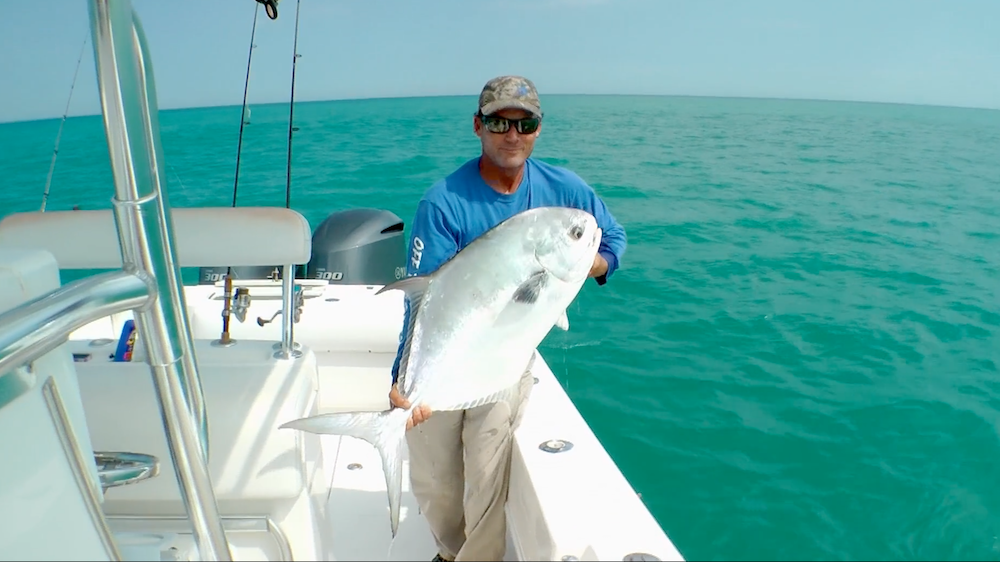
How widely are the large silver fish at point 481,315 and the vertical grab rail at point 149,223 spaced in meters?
0.42

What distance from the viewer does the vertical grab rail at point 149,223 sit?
90cm

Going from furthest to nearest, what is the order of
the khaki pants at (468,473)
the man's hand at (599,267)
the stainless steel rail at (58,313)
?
the khaki pants at (468,473) → the man's hand at (599,267) → the stainless steel rail at (58,313)

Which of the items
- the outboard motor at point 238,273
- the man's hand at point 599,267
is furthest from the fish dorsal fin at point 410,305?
the outboard motor at point 238,273

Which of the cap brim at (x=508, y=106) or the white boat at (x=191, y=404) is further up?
the cap brim at (x=508, y=106)

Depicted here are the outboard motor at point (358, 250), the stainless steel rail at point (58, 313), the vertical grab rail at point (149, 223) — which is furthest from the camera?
the outboard motor at point (358, 250)

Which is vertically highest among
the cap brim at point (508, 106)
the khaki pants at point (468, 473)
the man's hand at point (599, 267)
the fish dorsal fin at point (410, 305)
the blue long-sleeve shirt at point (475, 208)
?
the cap brim at point (508, 106)

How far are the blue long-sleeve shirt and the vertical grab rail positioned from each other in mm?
910

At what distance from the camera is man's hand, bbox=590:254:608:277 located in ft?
6.34

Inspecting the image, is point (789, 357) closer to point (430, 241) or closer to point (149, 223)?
point (430, 241)

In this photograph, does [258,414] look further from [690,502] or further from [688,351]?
[688,351]

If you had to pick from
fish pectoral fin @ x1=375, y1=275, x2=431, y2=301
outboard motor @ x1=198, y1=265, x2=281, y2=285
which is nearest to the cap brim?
fish pectoral fin @ x1=375, y1=275, x2=431, y2=301

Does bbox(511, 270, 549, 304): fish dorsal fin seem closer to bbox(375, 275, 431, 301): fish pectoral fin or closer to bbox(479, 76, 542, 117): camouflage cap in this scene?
bbox(375, 275, 431, 301): fish pectoral fin

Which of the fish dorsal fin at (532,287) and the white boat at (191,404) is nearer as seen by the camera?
the white boat at (191,404)

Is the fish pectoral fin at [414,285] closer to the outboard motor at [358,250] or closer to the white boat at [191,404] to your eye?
the white boat at [191,404]
